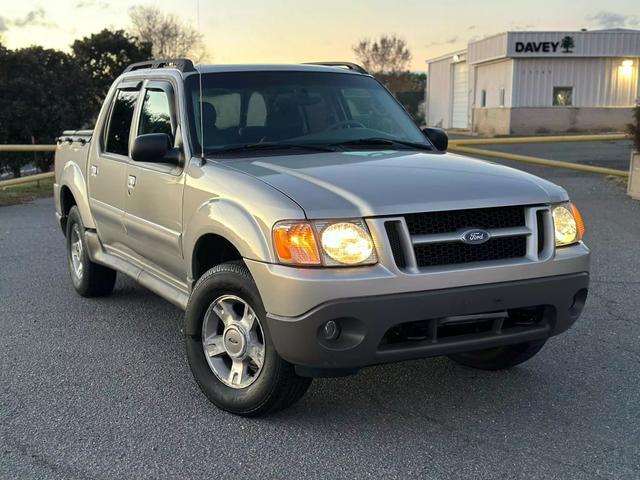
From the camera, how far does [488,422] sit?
12.5ft

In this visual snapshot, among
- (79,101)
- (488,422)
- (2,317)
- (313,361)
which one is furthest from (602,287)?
(79,101)

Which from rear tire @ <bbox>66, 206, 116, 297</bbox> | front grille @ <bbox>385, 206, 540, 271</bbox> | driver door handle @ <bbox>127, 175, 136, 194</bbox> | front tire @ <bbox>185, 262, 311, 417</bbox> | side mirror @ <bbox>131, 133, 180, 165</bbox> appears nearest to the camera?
front grille @ <bbox>385, 206, 540, 271</bbox>

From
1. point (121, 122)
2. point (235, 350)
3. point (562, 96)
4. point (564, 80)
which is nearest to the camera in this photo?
point (235, 350)

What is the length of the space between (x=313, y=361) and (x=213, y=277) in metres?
0.80

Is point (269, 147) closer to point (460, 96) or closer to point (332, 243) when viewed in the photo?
point (332, 243)

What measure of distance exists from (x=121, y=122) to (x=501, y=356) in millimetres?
3393

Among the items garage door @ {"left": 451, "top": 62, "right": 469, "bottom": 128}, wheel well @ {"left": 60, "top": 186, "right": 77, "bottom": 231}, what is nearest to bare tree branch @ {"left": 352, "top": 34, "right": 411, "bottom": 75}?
garage door @ {"left": 451, "top": 62, "right": 469, "bottom": 128}

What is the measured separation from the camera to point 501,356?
4469 millimetres

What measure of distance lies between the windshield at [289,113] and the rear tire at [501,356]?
57.6 inches

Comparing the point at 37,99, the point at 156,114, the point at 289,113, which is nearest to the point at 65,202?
the point at 156,114

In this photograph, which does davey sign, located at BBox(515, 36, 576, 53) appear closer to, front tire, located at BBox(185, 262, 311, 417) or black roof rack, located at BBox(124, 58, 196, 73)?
black roof rack, located at BBox(124, 58, 196, 73)

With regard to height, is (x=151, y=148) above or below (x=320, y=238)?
above

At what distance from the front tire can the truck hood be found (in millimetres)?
550

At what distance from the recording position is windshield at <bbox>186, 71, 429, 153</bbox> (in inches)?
181
